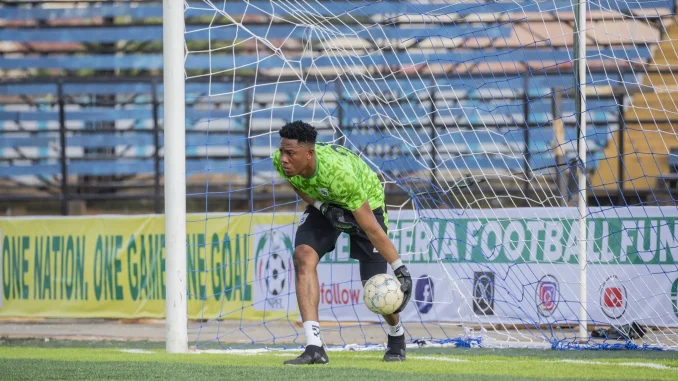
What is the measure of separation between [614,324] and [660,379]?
415 cm

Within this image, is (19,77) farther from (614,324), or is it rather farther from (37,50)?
(614,324)

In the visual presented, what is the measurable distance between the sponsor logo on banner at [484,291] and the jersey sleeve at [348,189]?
375 centimetres

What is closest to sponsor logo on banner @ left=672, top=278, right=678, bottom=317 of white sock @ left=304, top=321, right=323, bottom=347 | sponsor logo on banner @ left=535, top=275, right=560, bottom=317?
sponsor logo on banner @ left=535, top=275, right=560, bottom=317

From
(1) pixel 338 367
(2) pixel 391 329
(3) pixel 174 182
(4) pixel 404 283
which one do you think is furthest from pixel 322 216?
(3) pixel 174 182

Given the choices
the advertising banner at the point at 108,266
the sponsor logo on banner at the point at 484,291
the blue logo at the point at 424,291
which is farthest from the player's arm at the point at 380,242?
the advertising banner at the point at 108,266

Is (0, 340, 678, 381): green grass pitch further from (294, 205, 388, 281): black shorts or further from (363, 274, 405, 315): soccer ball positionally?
(294, 205, 388, 281): black shorts

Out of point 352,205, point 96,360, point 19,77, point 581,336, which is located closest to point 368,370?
point 352,205

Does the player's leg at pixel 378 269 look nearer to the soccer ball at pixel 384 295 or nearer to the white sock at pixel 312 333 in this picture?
the soccer ball at pixel 384 295

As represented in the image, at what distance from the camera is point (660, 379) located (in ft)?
18.6

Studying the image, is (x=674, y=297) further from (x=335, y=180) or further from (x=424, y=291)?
(x=335, y=180)

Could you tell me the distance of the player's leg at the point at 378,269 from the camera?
708 centimetres

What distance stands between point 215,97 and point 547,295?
24.4 ft

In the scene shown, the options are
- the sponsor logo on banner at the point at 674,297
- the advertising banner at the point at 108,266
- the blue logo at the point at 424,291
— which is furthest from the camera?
the advertising banner at the point at 108,266

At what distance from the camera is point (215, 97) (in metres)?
16.1
